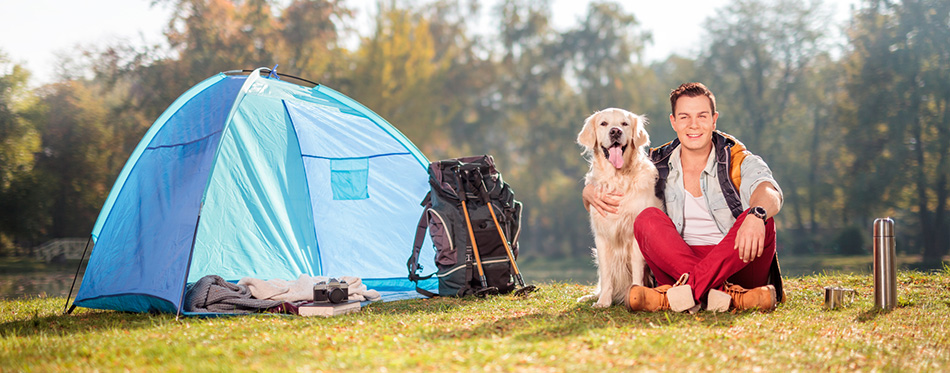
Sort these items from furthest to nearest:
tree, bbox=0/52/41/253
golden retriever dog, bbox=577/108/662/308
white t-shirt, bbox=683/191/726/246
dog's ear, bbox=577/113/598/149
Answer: tree, bbox=0/52/41/253, dog's ear, bbox=577/113/598/149, golden retriever dog, bbox=577/108/662/308, white t-shirt, bbox=683/191/726/246

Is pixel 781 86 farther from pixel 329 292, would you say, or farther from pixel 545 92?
pixel 329 292

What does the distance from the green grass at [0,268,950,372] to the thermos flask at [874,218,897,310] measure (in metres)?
0.08

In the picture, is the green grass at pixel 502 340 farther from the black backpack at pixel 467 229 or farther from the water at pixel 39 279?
the water at pixel 39 279

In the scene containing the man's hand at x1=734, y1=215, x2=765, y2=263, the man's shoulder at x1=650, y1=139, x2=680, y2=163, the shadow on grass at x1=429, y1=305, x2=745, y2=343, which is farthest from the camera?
the man's shoulder at x1=650, y1=139, x2=680, y2=163

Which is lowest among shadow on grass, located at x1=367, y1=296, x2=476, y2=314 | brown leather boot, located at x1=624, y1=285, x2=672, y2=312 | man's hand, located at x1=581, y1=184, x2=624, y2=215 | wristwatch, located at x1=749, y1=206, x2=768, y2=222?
shadow on grass, located at x1=367, y1=296, x2=476, y2=314

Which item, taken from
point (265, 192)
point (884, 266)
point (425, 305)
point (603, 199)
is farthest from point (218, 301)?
point (884, 266)

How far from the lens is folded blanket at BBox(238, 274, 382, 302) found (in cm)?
387

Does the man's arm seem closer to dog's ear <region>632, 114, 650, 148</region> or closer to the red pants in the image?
the red pants

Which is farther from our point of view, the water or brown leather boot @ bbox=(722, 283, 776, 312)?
the water

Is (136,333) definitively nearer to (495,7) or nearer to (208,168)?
(208,168)

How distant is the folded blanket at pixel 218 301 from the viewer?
3.47 metres

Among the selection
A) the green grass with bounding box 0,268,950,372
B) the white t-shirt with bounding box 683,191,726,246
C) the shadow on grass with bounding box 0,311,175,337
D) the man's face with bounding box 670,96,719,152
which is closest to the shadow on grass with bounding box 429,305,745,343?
the green grass with bounding box 0,268,950,372

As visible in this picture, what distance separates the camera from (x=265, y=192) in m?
4.70

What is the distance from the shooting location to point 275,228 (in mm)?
4730
